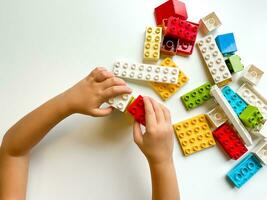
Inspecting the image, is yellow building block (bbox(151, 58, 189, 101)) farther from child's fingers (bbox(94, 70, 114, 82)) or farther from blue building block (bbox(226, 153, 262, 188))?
blue building block (bbox(226, 153, 262, 188))

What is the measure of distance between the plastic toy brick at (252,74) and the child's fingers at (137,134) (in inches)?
11.1

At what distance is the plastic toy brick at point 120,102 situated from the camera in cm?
74

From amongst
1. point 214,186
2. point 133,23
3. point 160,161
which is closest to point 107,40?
point 133,23

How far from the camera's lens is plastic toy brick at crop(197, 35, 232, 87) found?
0.81 m

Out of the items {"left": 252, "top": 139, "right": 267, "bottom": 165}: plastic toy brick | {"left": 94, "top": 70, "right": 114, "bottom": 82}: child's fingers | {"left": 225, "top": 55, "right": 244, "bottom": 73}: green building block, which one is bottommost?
{"left": 252, "top": 139, "right": 267, "bottom": 165}: plastic toy brick

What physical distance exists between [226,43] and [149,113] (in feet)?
0.85

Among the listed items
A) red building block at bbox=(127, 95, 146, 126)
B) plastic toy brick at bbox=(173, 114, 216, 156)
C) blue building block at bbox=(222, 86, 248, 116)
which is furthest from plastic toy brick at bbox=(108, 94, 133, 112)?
blue building block at bbox=(222, 86, 248, 116)

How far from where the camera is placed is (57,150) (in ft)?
2.52

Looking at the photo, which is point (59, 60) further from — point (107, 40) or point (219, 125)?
point (219, 125)

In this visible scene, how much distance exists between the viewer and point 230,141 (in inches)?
32.0

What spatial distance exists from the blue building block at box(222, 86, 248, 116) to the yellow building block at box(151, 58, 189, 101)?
0.10 meters

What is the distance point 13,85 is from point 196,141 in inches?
16.5

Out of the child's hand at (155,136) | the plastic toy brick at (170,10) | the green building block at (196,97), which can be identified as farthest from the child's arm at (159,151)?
the plastic toy brick at (170,10)

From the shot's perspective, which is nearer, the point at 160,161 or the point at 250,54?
the point at 160,161
